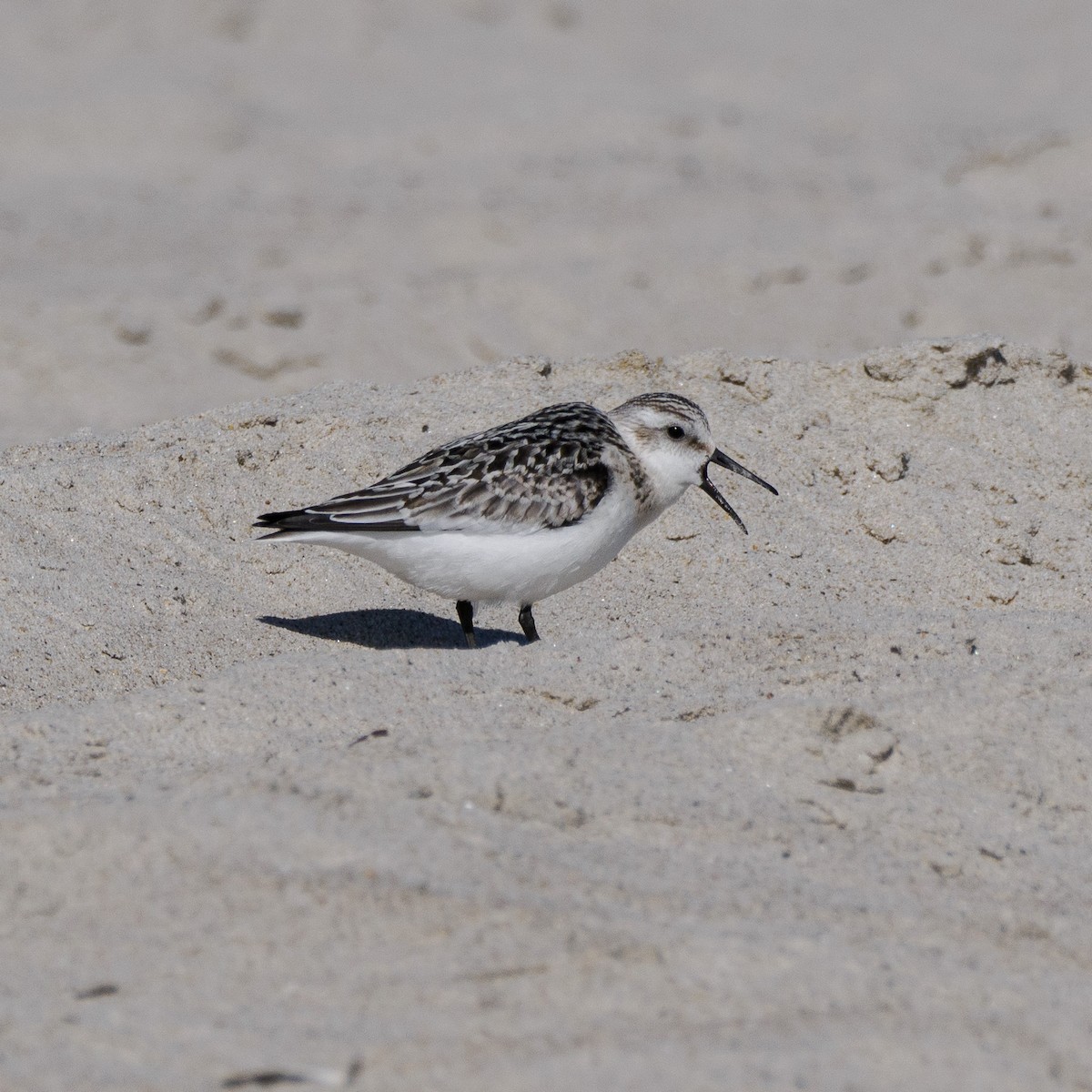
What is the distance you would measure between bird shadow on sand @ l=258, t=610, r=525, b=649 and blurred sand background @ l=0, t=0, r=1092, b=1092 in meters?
0.03

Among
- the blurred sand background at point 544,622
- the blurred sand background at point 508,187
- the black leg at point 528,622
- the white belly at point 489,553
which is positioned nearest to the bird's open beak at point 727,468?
the blurred sand background at point 544,622

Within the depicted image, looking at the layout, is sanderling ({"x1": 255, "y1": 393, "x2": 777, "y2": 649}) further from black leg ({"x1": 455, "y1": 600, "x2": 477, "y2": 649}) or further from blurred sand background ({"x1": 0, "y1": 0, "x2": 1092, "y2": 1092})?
blurred sand background ({"x1": 0, "y1": 0, "x2": 1092, "y2": 1092})

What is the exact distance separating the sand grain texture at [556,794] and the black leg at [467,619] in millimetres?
330

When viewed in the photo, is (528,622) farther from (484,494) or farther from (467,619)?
(484,494)

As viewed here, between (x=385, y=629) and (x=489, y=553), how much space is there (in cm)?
73

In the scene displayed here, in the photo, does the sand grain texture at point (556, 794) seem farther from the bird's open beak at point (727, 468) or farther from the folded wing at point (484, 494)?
the folded wing at point (484, 494)

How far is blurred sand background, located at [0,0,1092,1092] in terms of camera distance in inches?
116

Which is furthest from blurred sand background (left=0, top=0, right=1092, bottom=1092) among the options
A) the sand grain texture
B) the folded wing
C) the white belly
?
the folded wing

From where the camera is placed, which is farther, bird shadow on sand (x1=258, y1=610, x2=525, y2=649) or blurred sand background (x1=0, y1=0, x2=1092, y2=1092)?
bird shadow on sand (x1=258, y1=610, x2=525, y2=649)

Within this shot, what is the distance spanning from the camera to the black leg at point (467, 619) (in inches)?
226

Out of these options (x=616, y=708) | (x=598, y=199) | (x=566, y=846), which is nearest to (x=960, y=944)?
(x=566, y=846)

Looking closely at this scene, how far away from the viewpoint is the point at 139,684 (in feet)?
17.3

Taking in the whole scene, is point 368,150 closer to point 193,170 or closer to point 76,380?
point 193,170

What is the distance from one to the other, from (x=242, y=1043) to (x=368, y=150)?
12526 millimetres
